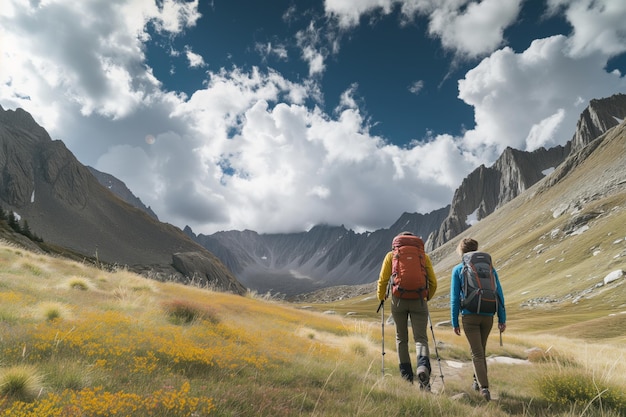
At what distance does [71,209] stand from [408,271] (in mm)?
173904

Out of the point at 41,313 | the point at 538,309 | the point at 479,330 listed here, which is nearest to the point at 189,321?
the point at 41,313

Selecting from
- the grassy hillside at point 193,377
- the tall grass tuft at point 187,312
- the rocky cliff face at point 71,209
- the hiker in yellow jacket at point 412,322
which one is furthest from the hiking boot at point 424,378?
the rocky cliff face at point 71,209

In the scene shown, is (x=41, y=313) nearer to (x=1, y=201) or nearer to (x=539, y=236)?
(x=539, y=236)

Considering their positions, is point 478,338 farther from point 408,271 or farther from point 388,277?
point 388,277

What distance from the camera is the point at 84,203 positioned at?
15212 centimetres

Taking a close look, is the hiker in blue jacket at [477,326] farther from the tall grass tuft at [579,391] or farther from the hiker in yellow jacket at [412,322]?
the tall grass tuft at [579,391]

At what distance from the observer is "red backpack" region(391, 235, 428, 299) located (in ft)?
24.4

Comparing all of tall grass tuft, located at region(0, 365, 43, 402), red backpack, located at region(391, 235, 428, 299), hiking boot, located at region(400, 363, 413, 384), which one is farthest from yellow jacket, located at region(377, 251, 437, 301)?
tall grass tuft, located at region(0, 365, 43, 402)

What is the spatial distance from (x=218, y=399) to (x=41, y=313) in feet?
17.7

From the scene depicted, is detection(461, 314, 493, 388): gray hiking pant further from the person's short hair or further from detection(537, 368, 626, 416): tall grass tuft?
the person's short hair

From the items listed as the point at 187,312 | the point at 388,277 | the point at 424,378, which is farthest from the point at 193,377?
the point at 187,312

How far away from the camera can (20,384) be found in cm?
389

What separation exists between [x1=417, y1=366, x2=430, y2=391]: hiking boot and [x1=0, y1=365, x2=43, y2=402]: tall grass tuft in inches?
249

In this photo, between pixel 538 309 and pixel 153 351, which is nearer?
pixel 153 351
